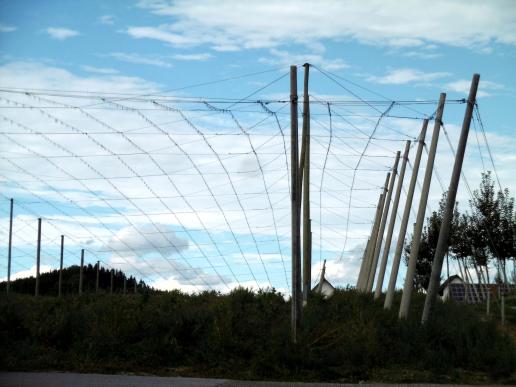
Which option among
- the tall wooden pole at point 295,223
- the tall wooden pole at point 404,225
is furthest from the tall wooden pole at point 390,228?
the tall wooden pole at point 295,223

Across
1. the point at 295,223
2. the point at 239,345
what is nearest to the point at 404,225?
the point at 295,223

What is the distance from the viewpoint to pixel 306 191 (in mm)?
30141

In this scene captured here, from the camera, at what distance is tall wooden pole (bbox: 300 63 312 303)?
28.8m

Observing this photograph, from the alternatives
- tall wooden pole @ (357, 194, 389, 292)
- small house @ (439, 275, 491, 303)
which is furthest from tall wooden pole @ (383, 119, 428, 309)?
small house @ (439, 275, 491, 303)

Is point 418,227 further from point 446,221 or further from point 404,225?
point 404,225

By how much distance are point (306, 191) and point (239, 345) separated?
9791 mm

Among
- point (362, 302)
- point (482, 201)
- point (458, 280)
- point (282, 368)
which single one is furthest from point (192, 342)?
point (458, 280)

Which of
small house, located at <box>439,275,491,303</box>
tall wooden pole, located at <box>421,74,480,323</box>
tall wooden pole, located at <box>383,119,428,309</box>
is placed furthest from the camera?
small house, located at <box>439,275,491,303</box>

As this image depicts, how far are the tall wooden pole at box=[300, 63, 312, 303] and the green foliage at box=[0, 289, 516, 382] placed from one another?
14.7 ft

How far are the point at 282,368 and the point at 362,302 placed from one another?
11765mm

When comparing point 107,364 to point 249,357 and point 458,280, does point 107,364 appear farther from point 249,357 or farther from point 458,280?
point 458,280

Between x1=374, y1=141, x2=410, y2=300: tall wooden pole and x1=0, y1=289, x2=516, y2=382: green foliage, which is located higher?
x1=374, y1=141, x2=410, y2=300: tall wooden pole

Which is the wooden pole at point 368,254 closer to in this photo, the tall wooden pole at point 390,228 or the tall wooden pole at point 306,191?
the tall wooden pole at point 390,228

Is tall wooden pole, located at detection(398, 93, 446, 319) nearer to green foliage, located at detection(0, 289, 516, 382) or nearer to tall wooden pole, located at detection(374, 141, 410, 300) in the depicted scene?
green foliage, located at detection(0, 289, 516, 382)
